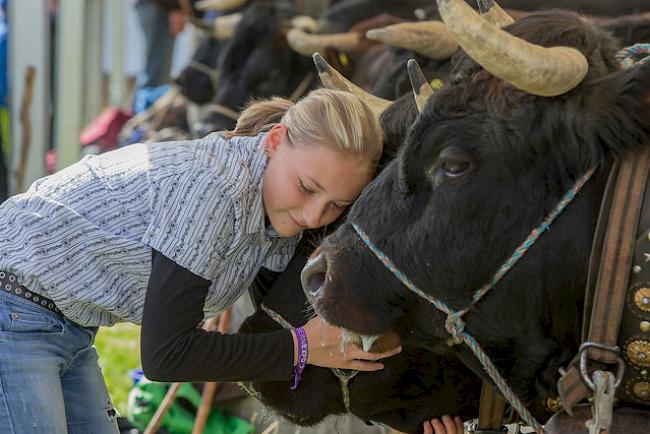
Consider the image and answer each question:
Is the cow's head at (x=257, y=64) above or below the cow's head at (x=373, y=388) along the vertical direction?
below

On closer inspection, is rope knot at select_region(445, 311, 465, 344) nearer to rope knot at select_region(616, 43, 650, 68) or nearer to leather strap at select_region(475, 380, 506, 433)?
leather strap at select_region(475, 380, 506, 433)

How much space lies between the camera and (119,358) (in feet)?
20.5

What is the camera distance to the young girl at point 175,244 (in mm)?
2473

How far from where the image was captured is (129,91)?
12.7 m

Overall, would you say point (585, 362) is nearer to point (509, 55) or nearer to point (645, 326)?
point (645, 326)

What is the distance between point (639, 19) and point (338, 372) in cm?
319

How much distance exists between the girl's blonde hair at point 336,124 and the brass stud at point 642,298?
866mm

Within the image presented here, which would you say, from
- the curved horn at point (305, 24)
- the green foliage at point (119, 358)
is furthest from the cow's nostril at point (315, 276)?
the curved horn at point (305, 24)

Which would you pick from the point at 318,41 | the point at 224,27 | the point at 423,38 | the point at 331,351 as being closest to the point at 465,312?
the point at 331,351

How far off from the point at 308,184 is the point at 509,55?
78cm

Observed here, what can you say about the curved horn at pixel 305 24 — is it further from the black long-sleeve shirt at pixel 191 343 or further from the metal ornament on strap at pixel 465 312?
the metal ornament on strap at pixel 465 312

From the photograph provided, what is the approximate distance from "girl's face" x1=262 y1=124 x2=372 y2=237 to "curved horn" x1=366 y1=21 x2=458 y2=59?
A: 2595 mm

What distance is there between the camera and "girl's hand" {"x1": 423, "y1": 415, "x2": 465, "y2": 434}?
8.75 ft

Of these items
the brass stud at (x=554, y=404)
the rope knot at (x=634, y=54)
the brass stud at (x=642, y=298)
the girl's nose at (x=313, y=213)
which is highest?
the rope knot at (x=634, y=54)
